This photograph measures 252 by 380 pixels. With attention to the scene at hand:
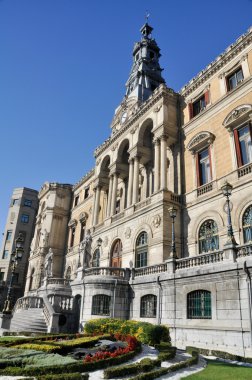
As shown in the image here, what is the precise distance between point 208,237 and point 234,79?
500 inches

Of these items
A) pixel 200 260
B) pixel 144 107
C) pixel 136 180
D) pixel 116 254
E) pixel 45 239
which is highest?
pixel 144 107

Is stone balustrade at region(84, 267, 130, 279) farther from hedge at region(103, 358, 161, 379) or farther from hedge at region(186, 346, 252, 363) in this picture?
hedge at region(103, 358, 161, 379)

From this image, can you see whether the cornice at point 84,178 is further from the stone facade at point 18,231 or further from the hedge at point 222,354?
the hedge at point 222,354

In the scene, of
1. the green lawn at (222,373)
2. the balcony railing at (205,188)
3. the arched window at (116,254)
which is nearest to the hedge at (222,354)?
the green lawn at (222,373)

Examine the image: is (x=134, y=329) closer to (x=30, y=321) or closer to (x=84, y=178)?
(x=30, y=321)

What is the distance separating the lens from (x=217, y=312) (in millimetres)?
15523

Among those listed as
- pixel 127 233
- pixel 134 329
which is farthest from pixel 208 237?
pixel 134 329

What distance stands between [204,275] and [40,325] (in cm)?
1206

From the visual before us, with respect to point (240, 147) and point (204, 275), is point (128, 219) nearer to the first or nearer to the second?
point (240, 147)

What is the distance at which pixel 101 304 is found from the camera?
21797 mm

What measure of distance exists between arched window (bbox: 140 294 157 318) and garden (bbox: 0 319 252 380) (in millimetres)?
3999

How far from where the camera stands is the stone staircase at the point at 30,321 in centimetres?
2125

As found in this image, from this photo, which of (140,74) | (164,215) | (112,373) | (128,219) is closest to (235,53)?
(164,215)

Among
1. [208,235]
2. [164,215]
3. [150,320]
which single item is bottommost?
[150,320]
